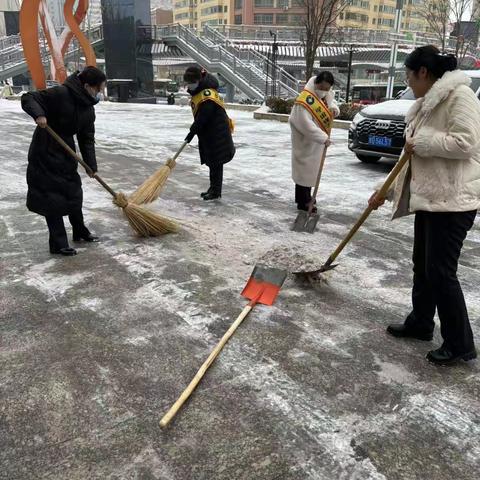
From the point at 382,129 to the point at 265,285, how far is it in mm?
5431

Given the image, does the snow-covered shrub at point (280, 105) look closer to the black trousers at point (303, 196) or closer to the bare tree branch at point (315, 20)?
the bare tree branch at point (315, 20)

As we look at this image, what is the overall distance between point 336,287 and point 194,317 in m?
1.17

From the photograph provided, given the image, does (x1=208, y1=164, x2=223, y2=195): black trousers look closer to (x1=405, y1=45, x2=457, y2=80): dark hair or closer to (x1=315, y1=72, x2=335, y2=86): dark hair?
(x1=315, y1=72, x2=335, y2=86): dark hair

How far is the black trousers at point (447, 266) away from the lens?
2406 millimetres

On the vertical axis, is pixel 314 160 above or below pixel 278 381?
above

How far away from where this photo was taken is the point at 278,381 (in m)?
2.48

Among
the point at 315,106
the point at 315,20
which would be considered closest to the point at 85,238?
the point at 315,106

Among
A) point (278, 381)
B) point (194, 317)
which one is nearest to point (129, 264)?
point (194, 317)

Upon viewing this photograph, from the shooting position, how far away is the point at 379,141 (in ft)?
25.9

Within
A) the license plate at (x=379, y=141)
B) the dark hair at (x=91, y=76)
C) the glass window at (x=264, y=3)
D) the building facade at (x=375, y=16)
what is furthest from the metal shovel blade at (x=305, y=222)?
the glass window at (x=264, y=3)

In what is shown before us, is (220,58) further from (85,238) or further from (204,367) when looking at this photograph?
(204,367)

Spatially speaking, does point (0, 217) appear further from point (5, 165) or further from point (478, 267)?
point (478, 267)

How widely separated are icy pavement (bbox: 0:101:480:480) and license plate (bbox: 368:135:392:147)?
3.27 m

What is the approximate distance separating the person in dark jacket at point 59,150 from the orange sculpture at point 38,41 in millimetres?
7104
